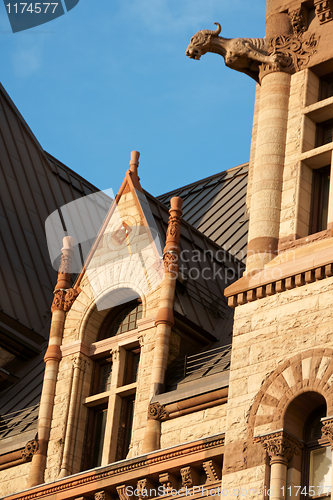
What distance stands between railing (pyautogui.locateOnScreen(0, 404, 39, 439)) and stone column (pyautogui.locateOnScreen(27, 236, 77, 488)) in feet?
3.18

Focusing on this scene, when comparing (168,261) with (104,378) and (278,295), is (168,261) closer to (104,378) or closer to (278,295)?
(104,378)

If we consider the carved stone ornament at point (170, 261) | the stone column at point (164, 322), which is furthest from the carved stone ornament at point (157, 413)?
the carved stone ornament at point (170, 261)

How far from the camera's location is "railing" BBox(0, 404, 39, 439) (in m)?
24.6

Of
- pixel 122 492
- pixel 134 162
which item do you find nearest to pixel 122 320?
pixel 134 162

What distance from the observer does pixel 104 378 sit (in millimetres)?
24016

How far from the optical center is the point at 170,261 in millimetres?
23422

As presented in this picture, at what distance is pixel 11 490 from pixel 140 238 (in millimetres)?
6764

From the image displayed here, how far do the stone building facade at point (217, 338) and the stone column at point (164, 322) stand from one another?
35 millimetres

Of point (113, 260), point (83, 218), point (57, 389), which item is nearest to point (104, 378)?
point (57, 389)

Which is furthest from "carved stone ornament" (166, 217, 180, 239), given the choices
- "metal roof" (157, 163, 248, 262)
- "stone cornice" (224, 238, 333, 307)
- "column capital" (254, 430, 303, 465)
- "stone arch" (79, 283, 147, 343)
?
"column capital" (254, 430, 303, 465)

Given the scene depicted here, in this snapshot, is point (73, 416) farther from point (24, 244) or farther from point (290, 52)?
point (24, 244)

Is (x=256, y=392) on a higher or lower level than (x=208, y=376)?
lower

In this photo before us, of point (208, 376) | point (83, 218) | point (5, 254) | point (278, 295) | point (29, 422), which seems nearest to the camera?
point (278, 295)

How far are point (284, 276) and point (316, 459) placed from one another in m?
3.55
